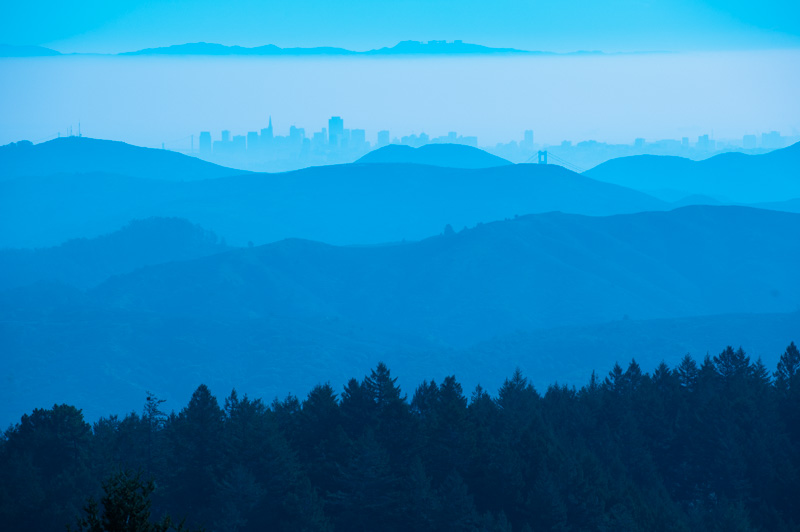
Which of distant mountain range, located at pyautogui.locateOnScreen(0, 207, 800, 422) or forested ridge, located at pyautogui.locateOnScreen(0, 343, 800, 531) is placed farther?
distant mountain range, located at pyautogui.locateOnScreen(0, 207, 800, 422)

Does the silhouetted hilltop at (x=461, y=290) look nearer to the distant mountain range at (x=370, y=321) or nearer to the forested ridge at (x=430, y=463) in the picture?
the distant mountain range at (x=370, y=321)

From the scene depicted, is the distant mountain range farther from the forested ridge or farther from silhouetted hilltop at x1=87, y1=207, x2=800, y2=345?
the forested ridge

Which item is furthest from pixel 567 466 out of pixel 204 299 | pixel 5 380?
pixel 204 299

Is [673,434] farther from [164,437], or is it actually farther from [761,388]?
[164,437]

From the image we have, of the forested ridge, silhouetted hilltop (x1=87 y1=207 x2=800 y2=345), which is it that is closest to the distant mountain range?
silhouetted hilltop (x1=87 y1=207 x2=800 y2=345)

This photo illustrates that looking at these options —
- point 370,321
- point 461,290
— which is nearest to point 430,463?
point 370,321

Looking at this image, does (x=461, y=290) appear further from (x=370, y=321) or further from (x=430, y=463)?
(x=430, y=463)
